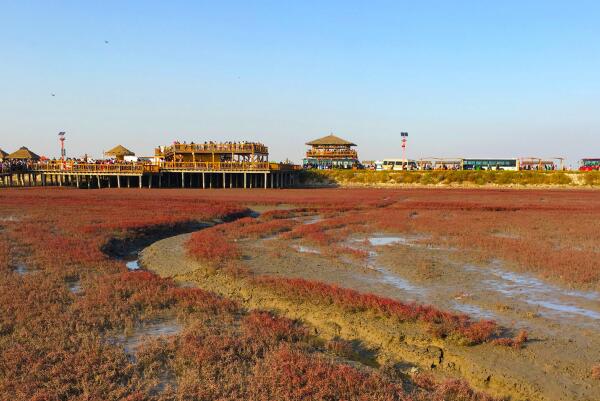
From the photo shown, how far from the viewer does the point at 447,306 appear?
40.0ft

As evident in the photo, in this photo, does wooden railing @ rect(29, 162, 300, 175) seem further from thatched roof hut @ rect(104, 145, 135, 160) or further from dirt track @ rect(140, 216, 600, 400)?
dirt track @ rect(140, 216, 600, 400)

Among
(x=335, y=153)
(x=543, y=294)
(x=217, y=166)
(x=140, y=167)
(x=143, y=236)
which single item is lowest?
(x=543, y=294)

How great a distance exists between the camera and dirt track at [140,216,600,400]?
8453 millimetres

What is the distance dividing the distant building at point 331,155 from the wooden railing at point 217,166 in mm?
28932

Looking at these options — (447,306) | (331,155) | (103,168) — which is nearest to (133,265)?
(447,306)

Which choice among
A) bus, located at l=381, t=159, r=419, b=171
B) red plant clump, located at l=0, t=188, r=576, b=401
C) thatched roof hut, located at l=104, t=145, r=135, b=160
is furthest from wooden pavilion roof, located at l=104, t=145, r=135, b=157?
red plant clump, located at l=0, t=188, r=576, b=401

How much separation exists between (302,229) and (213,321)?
15277mm

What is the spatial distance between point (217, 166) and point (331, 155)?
109ft

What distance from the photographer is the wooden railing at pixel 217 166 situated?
6712 cm

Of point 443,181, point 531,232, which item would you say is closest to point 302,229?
point 531,232

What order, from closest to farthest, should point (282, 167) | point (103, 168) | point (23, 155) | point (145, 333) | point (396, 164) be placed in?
1. point (145, 333)
2. point (103, 168)
3. point (282, 167)
4. point (23, 155)
5. point (396, 164)

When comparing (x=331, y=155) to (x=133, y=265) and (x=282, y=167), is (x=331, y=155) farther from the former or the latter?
(x=133, y=265)

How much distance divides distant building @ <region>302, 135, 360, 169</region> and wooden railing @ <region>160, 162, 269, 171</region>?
28.9 metres

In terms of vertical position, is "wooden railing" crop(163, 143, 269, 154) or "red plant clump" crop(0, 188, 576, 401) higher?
"wooden railing" crop(163, 143, 269, 154)
